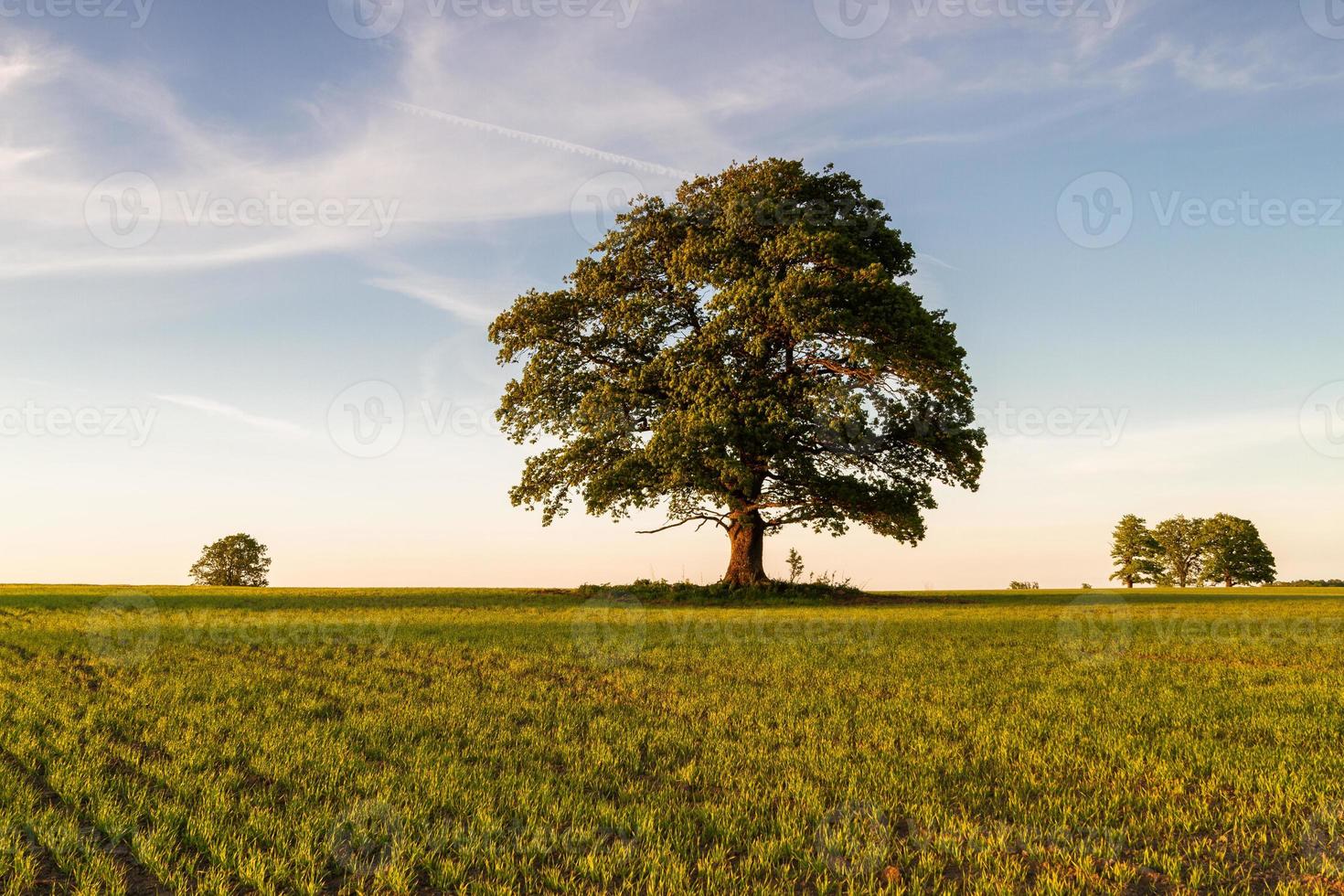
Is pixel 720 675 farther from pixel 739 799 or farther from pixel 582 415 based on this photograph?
pixel 582 415

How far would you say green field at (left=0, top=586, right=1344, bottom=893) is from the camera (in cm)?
493

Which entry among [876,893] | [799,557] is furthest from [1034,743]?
→ [799,557]

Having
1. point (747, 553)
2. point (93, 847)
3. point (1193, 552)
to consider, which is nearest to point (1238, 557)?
point (1193, 552)

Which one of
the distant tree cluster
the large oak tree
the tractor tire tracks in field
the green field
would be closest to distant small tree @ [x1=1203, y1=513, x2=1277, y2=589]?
the distant tree cluster

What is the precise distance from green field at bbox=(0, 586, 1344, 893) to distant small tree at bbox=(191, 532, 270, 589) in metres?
61.1

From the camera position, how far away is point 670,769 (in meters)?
7.00

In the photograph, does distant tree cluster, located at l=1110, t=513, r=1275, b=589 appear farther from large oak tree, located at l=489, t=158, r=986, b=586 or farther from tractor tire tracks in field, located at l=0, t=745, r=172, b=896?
tractor tire tracks in field, located at l=0, t=745, r=172, b=896

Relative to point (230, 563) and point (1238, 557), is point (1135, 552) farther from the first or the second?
point (230, 563)

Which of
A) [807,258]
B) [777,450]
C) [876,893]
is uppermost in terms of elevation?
[807,258]

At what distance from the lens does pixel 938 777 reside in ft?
21.9

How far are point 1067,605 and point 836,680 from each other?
20938 mm

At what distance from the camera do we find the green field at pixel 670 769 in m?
4.93

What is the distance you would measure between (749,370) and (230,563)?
195 ft

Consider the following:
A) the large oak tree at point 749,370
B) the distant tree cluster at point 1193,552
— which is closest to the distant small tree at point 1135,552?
the distant tree cluster at point 1193,552
